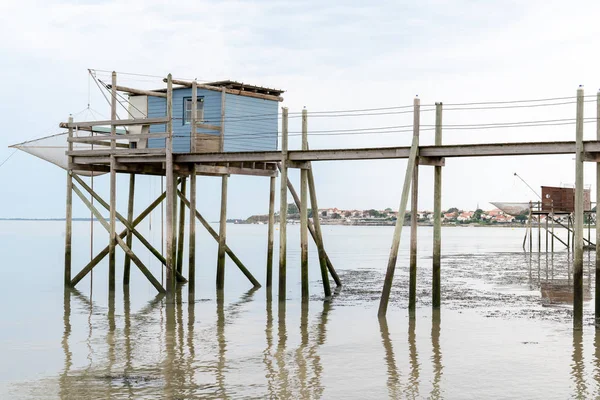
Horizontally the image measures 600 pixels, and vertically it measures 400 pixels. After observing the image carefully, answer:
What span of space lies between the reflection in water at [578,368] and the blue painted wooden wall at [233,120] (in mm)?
11707

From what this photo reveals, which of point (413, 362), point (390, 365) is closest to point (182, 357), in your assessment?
point (390, 365)

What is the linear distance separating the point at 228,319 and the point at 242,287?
8.00 metres

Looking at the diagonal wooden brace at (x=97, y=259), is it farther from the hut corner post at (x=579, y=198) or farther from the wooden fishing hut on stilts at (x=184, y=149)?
the hut corner post at (x=579, y=198)

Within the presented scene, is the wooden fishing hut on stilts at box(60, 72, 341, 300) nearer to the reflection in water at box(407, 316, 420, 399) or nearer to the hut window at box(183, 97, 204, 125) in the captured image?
the hut window at box(183, 97, 204, 125)

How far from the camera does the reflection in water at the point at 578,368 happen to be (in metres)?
12.6

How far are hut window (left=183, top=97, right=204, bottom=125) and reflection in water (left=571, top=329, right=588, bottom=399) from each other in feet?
42.4

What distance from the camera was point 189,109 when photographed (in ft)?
81.1

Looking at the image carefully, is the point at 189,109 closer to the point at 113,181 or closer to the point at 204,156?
the point at 204,156

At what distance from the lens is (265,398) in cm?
1218

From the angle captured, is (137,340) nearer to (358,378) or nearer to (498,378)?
(358,378)

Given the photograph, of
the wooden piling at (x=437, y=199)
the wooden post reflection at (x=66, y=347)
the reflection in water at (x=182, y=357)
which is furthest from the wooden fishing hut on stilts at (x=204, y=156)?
the reflection in water at (x=182, y=357)

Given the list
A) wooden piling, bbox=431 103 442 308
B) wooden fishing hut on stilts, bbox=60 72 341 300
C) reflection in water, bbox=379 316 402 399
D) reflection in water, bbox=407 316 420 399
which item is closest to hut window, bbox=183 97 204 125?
wooden fishing hut on stilts, bbox=60 72 341 300

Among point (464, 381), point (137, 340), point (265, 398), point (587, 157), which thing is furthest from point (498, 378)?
point (137, 340)

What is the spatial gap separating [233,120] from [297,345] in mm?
9925
